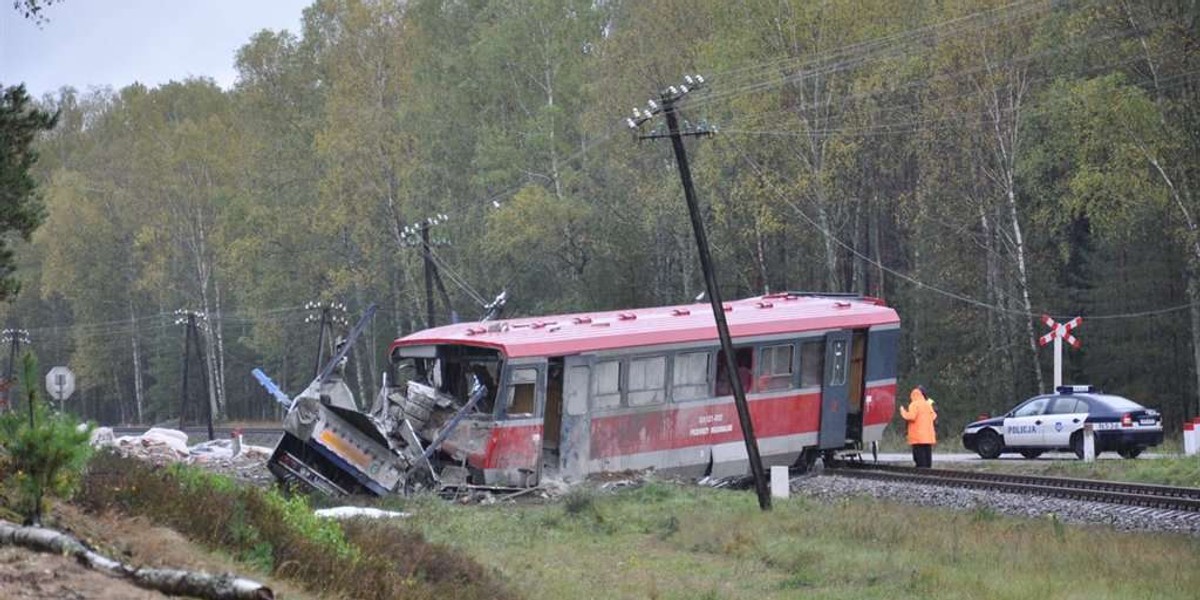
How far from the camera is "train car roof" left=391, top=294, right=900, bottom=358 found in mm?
25094

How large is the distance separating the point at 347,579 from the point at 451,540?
22.7ft

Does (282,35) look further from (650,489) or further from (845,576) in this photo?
(845,576)

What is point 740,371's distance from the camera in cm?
2684

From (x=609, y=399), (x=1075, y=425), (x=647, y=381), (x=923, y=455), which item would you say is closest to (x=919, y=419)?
(x=923, y=455)

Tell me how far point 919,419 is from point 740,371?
375 centimetres

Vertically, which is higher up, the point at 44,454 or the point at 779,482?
the point at 44,454

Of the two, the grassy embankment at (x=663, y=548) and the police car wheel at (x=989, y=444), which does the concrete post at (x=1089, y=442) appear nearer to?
the police car wheel at (x=989, y=444)

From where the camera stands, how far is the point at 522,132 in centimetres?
5684

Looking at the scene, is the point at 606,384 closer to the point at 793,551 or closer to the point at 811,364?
the point at 811,364

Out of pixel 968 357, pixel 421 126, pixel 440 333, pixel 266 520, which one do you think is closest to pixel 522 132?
pixel 421 126

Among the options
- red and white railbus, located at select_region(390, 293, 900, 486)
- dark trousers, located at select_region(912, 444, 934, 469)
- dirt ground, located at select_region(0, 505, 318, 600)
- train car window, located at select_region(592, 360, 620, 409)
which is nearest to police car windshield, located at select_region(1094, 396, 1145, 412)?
dark trousers, located at select_region(912, 444, 934, 469)

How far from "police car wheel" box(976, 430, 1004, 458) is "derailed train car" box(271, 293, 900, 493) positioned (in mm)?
3466

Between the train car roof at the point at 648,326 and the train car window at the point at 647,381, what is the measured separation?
1.05 ft

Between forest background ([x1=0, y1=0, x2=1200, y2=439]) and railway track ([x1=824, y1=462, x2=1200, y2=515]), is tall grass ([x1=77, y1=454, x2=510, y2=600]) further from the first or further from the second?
forest background ([x1=0, y1=0, x2=1200, y2=439])
